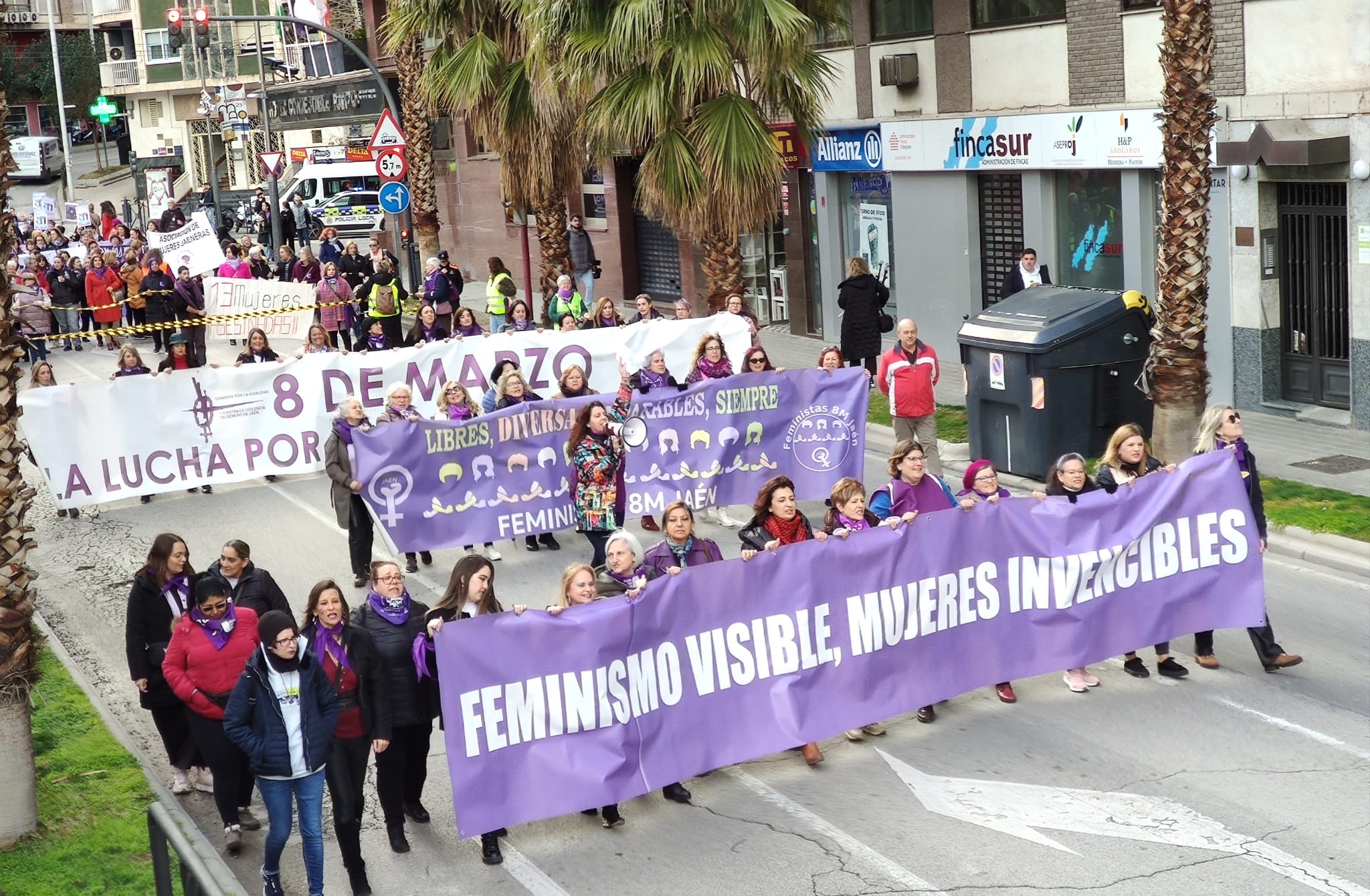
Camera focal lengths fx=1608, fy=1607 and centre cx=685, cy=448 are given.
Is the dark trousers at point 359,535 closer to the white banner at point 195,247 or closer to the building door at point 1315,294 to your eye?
the building door at point 1315,294

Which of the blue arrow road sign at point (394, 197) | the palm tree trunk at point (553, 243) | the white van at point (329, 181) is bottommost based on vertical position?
the palm tree trunk at point (553, 243)

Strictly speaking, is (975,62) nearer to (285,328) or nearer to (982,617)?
(285,328)

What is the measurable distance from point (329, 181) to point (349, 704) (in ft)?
156

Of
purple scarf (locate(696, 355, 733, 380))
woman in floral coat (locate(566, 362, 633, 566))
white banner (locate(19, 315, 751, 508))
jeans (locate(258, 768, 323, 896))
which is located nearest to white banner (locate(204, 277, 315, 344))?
white banner (locate(19, 315, 751, 508))

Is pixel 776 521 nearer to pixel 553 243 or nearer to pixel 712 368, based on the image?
pixel 712 368

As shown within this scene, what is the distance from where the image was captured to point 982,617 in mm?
9414

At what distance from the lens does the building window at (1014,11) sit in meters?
20.9

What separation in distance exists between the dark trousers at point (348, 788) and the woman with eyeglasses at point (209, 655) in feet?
2.20

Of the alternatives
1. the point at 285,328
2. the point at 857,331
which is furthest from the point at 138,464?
the point at 285,328

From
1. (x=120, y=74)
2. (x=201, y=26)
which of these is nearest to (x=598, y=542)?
(x=201, y=26)

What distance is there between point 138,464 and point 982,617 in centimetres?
988

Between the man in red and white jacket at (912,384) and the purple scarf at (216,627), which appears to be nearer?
the purple scarf at (216,627)

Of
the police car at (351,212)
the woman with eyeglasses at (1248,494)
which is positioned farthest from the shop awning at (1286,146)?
the police car at (351,212)

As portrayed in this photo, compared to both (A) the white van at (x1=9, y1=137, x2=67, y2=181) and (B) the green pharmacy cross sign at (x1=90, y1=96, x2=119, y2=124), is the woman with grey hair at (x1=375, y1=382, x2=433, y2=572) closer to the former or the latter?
(B) the green pharmacy cross sign at (x1=90, y1=96, x2=119, y2=124)
